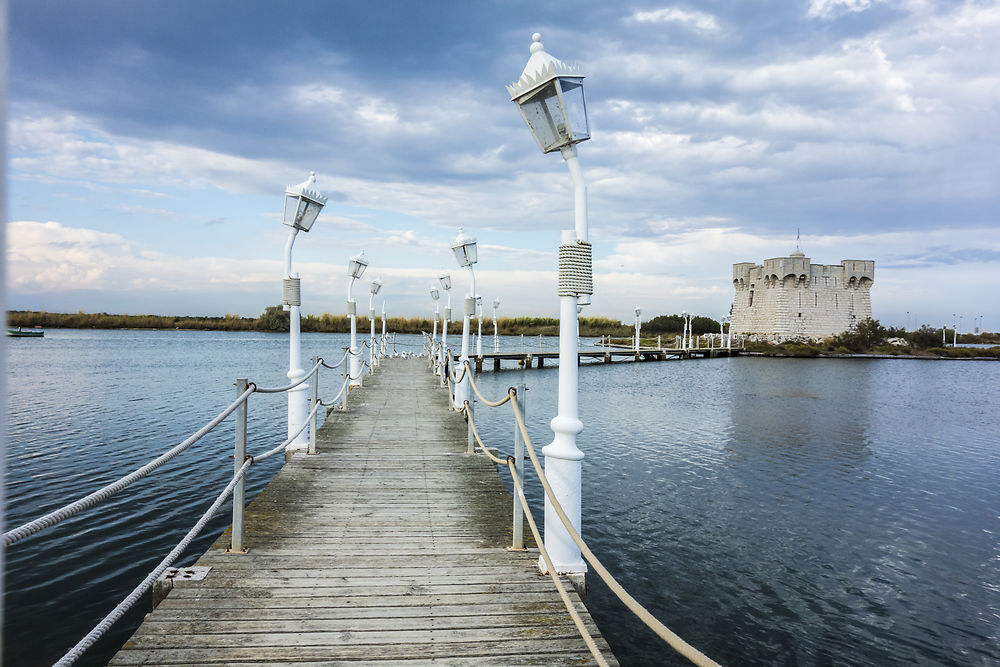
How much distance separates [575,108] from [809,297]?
7526 centimetres

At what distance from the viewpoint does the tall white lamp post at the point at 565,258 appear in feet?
14.1

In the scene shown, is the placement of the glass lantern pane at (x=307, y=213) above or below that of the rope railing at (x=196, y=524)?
above

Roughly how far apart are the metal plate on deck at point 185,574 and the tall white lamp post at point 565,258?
2441mm

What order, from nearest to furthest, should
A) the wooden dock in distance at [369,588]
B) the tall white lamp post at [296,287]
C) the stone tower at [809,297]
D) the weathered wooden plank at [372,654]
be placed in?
the weathered wooden plank at [372,654] < the wooden dock in distance at [369,588] < the tall white lamp post at [296,287] < the stone tower at [809,297]

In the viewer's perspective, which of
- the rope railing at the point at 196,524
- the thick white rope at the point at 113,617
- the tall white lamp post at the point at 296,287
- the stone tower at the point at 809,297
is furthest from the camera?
the stone tower at the point at 809,297

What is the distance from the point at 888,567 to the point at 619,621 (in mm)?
4078

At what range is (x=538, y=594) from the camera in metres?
4.06

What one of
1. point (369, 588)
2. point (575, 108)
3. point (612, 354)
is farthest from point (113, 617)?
point (612, 354)

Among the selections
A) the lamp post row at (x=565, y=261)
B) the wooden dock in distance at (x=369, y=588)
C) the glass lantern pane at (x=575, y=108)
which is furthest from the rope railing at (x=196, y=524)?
the glass lantern pane at (x=575, y=108)

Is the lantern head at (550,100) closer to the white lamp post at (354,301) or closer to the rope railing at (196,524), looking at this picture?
the rope railing at (196,524)

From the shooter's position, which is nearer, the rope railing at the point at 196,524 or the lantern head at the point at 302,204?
the rope railing at the point at 196,524

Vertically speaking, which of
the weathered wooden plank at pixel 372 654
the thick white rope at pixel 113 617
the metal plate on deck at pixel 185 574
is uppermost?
the thick white rope at pixel 113 617

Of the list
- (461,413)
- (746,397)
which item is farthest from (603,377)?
(461,413)

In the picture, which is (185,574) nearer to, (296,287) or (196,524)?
(196,524)
